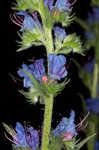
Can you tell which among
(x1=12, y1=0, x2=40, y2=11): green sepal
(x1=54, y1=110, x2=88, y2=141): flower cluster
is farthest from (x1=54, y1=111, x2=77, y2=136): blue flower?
(x1=12, y1=0, x2=40, y2=11): green sepal

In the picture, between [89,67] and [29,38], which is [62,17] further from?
[89,67]

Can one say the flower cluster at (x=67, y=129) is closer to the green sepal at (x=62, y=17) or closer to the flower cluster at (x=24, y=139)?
the flower cluster at (x=24, y=139)

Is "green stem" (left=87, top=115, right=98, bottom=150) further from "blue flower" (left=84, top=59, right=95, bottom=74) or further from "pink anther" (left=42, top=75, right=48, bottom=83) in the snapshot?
"pink anther" (left=42, top=75, right=48, bottom=83)

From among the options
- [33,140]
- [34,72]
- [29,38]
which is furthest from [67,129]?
[29,38]

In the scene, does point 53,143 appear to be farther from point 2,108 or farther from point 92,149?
point 2,108

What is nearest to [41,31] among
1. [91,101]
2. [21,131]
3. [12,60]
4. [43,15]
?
[43,15]

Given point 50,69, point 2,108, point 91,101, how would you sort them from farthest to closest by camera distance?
1. point 2,108
2. point 91,101
3. point 50,69
